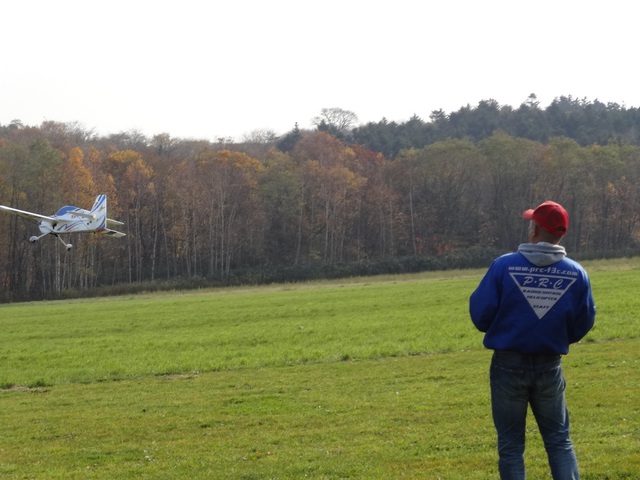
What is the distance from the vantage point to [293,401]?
15.4 metres

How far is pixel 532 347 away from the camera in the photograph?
6.90m

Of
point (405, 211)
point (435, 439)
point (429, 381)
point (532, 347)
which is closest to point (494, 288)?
point (532, 347)

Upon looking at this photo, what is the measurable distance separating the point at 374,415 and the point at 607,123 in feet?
563

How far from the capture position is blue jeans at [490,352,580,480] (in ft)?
22.8

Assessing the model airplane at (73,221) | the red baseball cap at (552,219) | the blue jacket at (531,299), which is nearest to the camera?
the blue jacket at (531,299)

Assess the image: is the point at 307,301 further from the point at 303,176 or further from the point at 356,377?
the point at 303,176

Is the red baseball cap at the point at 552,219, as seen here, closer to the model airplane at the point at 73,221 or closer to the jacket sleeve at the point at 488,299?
the jacket sleeve at the point at 488,299

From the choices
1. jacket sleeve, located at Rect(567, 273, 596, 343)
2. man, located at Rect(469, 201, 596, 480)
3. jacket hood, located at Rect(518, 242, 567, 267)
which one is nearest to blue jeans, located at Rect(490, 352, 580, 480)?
man, located at Rect(469, 201, 596, 480)

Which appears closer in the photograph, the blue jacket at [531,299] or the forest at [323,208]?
the blue jacket at [531,299]

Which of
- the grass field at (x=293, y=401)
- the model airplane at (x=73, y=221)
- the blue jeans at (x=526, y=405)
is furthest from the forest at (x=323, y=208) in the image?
the blue jeans at (x=526, y=405)

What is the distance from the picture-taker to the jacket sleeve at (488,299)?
697 centimetres

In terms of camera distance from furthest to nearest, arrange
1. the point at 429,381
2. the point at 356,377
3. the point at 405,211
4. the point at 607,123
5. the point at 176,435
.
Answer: the point at 607,123
the point at 405,211
the point at 356,377
the point at 429,381
the point at 176,435

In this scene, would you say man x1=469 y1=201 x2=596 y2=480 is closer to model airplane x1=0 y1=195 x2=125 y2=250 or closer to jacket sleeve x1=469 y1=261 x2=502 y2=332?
jacket sleeve x1=469 y1=261 x2=502 y2=332

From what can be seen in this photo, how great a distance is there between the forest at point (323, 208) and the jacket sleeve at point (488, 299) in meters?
79.7
